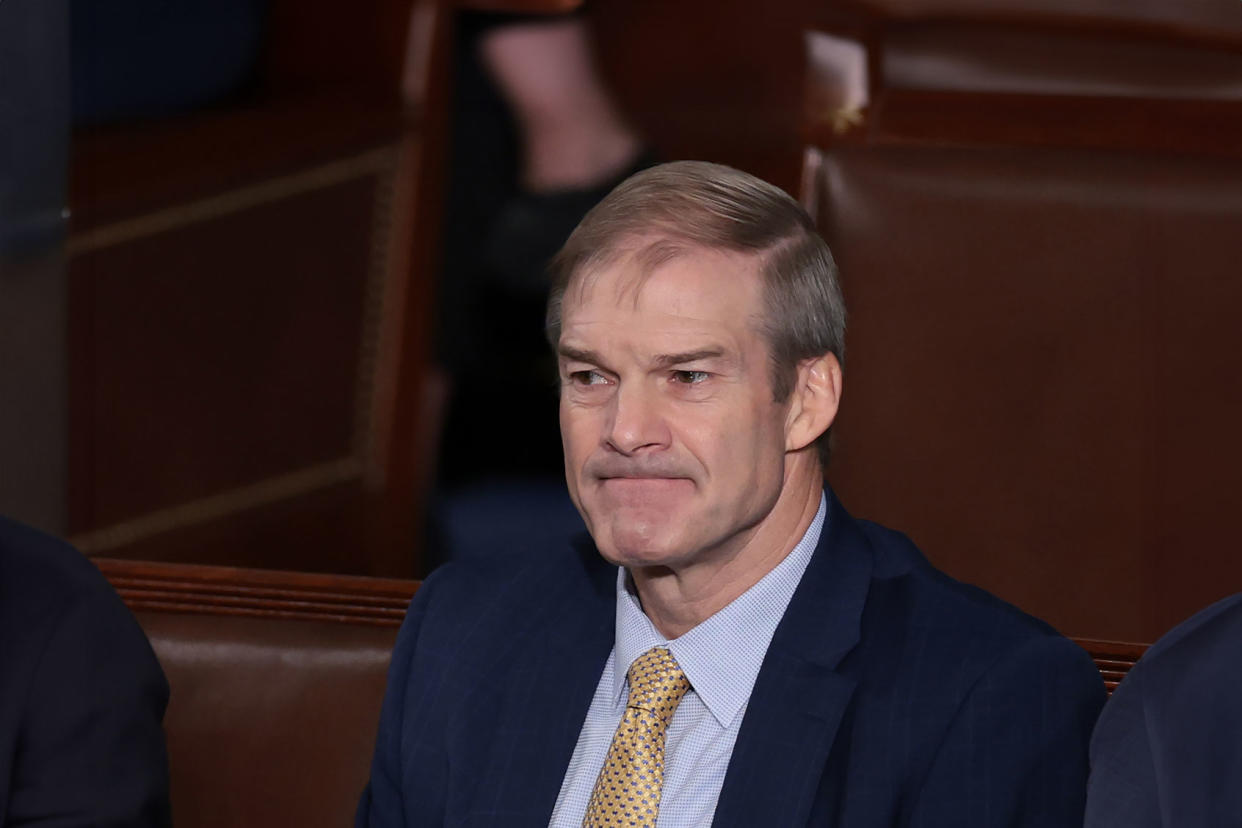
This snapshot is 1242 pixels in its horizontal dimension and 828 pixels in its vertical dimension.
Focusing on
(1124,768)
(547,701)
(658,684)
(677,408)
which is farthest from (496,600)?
(1124,768)

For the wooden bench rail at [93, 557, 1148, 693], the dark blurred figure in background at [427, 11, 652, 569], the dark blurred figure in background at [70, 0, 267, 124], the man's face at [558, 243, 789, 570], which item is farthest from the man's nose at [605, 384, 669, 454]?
the dark blurred figure in background at [70, 0, 267, 124]

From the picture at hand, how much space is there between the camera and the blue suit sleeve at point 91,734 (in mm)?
1538

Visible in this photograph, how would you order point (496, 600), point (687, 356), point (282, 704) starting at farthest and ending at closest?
point (282, 704)
point (496, 600)
point (687, 356)

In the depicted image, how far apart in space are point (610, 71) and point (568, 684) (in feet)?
4.34

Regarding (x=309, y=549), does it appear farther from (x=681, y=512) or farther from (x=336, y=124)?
(x=681, y=512)

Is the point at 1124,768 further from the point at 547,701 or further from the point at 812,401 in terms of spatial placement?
the point at 547,701

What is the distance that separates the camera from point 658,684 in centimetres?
145

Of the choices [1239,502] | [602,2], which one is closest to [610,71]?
[602,2]

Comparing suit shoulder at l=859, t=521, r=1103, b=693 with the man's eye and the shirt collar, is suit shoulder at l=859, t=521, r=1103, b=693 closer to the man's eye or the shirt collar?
the shirt collar

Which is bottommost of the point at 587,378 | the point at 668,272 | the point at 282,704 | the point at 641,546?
the point at 282,704

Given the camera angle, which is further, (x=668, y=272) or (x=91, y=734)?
(x=91, y=734)

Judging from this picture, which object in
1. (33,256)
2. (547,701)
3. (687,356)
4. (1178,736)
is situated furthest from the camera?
(33,256)

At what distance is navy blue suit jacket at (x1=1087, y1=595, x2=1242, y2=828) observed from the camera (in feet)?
4.05

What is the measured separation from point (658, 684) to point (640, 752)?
6cm
